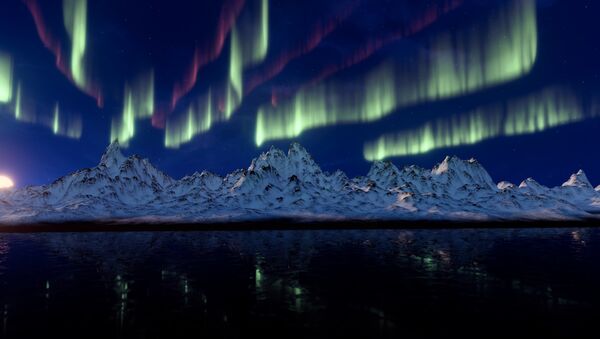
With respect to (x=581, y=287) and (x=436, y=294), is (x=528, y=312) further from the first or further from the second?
(x=581, y=287)

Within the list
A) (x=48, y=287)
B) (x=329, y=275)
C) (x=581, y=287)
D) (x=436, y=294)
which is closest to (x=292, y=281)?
(x=329, y=275)

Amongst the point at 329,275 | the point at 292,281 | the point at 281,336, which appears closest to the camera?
the point at 281,336

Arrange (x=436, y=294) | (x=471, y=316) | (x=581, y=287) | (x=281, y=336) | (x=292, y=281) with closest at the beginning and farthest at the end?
(x=281, y=336) → (x=471, y=316) → (x=436, y=294) → (x=581, y=287) → (x=292, y=281)

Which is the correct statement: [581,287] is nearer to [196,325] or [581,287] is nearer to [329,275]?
[329,275]

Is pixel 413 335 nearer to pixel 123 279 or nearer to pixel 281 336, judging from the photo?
pixel 281 336

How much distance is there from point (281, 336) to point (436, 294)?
17.3 m

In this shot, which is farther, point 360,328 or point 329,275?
point 329,275

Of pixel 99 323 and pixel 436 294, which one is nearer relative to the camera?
pixel 99 323

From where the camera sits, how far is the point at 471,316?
2727 cm

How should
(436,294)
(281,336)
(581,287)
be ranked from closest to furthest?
(281,336) < (436,294) < (581,287)

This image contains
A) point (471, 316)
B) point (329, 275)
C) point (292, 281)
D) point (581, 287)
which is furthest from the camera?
point (329, 275)

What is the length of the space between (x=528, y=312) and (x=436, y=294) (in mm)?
7586

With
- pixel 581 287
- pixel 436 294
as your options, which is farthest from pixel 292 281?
pixel 581 287

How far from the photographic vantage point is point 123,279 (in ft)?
146
